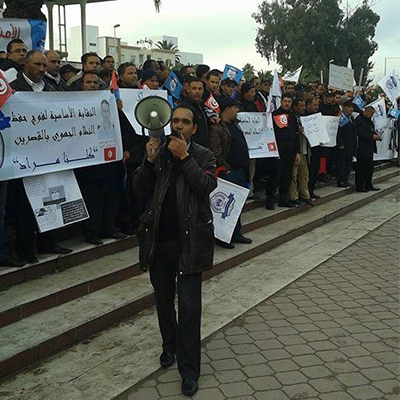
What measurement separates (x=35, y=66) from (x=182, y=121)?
221 cm

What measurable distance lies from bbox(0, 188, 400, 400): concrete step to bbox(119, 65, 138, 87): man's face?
2.59 metres

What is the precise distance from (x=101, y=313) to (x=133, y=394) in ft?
3.53

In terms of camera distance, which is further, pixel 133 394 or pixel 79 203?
pixel 79 203

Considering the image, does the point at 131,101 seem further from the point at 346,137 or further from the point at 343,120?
the point at 346,137

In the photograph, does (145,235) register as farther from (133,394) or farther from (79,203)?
(79,203)

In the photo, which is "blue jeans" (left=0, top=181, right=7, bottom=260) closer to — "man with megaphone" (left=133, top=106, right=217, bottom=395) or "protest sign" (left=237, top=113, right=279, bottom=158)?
"man with megaphone" (left=133, top=106, right=217, bottom=395)

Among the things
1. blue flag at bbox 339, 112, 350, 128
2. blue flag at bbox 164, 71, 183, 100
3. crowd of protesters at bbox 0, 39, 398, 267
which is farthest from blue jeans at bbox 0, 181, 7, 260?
blue flag at bbox 339, 112, 350, 128

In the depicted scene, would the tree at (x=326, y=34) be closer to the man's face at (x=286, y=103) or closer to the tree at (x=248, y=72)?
the tree at (x=248, y=72)

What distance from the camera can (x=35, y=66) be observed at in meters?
4.91

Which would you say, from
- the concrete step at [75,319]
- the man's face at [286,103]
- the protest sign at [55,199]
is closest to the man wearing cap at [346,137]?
the man's face at [286,103]

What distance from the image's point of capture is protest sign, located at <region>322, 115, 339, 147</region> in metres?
10.1

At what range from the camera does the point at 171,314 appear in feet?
12.3

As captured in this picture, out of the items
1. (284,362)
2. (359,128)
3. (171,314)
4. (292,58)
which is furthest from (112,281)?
(292,58)

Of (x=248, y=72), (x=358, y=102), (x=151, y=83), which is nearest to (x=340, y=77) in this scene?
(x=358, y=102)
